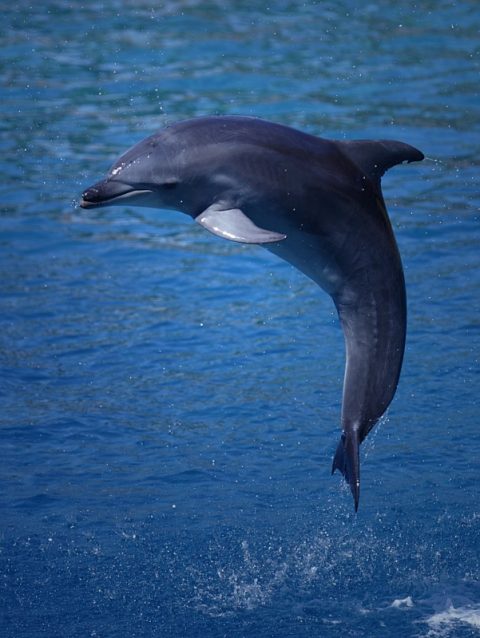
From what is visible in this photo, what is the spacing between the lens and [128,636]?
5.70 m

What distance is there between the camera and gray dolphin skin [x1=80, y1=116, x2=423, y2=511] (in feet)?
16.5

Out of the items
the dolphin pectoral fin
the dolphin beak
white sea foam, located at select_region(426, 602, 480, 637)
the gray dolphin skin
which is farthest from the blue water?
the dolphin beak

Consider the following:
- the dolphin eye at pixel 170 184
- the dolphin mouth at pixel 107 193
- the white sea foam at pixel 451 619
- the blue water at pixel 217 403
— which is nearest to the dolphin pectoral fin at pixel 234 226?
the dolphin eye at pixel 170 184

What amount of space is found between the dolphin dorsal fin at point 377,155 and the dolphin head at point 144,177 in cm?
81

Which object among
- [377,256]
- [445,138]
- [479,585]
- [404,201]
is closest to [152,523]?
[479,585]

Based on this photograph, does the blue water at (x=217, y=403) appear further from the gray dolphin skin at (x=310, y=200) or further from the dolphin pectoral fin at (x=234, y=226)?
the dolphin pectoral fin at (x=234, y=226)

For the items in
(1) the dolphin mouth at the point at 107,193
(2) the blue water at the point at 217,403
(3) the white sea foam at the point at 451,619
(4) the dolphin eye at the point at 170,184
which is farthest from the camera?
(2) the blue water at the point at 217,403

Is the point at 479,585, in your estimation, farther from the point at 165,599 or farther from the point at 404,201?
the point at 404,201

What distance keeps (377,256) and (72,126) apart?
9814mm

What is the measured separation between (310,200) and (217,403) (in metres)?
3.32

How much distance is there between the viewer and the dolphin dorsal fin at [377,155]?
5.14 m

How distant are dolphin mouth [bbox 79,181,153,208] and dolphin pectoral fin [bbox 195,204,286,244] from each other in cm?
34

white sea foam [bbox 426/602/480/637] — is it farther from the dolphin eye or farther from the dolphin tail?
the dolphin eye

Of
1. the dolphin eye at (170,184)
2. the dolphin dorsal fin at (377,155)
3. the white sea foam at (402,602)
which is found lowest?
the white sea foam at (402,602)
